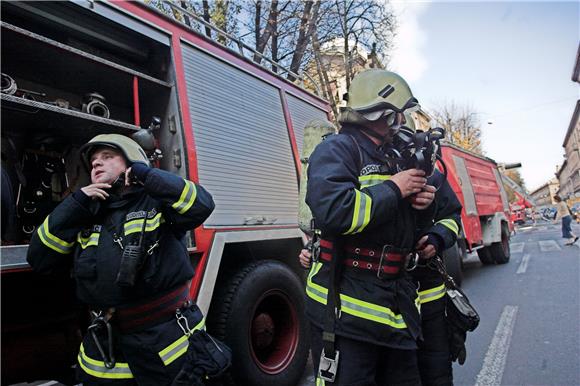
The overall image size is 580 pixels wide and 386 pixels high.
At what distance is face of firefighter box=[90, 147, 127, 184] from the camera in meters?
1.81

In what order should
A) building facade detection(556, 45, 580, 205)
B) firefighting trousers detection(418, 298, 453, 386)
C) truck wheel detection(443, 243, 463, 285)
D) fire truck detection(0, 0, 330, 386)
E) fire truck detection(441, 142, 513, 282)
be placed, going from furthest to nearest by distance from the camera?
1. building facade detection(556, 45, 580, 205)
2. fire truck detection(441, 142, 513, 282)
3. truck wheel detection(443, 243, 463, 285)
4. fire truck detection(0, 0, 330, 386)
5. firefighting trousers detection(418, 298, 453, 386)

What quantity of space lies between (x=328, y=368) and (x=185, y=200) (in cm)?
97

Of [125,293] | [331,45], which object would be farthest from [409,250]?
[331,45]

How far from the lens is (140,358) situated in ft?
5.53

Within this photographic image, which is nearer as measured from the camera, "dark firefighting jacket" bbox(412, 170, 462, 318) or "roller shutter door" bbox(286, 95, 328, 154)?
"dark firefighting jacket" bbox(412, 170, 462, 318)

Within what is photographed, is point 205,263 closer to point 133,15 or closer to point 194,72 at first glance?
point 194,72

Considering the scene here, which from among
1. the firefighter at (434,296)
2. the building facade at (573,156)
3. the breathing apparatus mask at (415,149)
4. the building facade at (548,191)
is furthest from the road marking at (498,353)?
the building facade at (548,191)

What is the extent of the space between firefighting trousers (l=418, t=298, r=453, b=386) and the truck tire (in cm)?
124

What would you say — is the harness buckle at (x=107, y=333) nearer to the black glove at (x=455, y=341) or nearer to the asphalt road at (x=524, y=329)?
the black glove at (x=455, y=341)

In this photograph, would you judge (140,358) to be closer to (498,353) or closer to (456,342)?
(456,342)

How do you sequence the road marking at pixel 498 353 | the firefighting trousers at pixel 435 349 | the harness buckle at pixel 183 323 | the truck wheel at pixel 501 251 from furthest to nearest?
the truck wheel at pixel 501 251, the road marking at pixel 498 353, the firefighting trousers at pixel 435 349, the harness buckle at pixel 183 323

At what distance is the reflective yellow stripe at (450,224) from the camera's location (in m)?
2.02

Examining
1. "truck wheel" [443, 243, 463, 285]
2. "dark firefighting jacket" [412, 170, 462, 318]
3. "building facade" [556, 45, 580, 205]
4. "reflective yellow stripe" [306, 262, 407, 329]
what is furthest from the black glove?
"building facade" [556, 45, 580, 205]

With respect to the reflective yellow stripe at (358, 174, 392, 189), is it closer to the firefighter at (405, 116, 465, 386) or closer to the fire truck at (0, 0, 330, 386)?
the firefighter at (405, 116, 465, 386)
